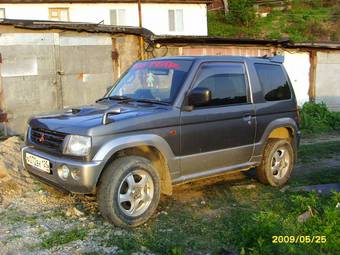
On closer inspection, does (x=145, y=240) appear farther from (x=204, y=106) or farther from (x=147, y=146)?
(x=204, y=106)

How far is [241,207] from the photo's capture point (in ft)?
19.2

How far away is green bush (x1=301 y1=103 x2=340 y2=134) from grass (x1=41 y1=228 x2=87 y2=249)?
31.6ft

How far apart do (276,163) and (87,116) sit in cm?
328

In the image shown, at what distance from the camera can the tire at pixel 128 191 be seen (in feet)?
15.8

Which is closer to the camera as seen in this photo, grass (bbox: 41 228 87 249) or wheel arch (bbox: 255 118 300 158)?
grass (bbox: 41 228 87 249)

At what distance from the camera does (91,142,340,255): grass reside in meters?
4.46

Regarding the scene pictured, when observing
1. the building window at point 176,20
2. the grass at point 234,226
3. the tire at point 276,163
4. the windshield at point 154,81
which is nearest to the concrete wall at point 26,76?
the windshield at point 154,81

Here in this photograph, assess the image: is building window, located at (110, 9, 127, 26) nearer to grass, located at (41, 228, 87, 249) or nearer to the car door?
the car door

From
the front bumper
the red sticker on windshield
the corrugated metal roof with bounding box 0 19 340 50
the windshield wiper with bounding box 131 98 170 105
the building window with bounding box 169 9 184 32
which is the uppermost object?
the building window with bounding box 169 9 184 32

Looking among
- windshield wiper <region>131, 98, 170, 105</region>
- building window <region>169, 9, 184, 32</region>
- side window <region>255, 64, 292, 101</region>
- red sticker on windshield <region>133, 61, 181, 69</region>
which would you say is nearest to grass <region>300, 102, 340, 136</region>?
side window <region>255, 64, 292, 101</region>

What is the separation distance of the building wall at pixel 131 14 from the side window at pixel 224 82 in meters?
18.3

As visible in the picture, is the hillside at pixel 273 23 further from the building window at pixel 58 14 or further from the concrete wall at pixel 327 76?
the concrete wall at pixel 327 76

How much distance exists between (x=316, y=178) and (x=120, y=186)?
396 centimetres

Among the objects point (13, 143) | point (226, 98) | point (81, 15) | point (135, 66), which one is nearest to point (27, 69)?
point (13, 143)
